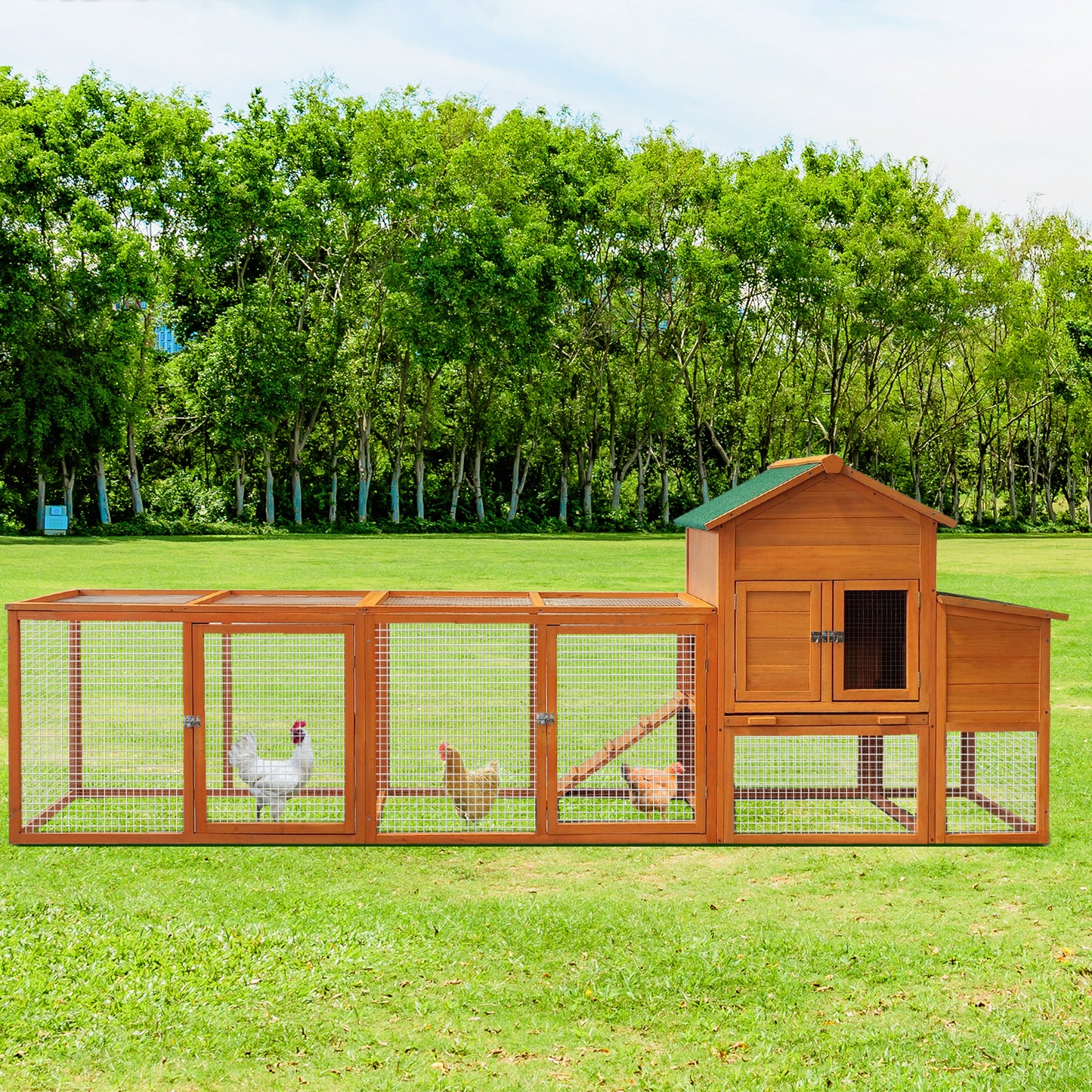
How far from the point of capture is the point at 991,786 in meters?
9.12

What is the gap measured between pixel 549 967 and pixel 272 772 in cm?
276

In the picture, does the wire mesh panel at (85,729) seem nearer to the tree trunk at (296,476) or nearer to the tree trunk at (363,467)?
the tree trunk at (296,476)

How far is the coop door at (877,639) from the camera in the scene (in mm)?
7738

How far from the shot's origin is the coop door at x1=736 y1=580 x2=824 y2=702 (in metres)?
7.72

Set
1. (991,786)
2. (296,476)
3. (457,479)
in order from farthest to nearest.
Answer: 1. (457,479)
2. (296,476)
3. (991,786)

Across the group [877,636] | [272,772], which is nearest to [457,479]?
[272,772]

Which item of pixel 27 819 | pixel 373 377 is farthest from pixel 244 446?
pixel 27 819

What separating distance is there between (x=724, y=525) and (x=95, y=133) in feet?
127

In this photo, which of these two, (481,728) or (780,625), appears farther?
(481,728)

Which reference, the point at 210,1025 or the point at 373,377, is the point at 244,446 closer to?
the point at 373,377

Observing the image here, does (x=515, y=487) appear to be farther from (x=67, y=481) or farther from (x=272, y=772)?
(x=272, y=772)

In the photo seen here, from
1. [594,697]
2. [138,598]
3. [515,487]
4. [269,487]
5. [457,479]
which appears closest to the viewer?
[594,697]

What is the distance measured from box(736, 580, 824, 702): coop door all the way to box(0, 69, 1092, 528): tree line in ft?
114

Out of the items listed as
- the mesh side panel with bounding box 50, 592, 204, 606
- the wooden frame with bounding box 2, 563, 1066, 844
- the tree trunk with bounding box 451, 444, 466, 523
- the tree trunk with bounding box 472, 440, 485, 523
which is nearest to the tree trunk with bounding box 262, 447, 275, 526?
the tree trunk with bounding box 451, 444, 466, 523
